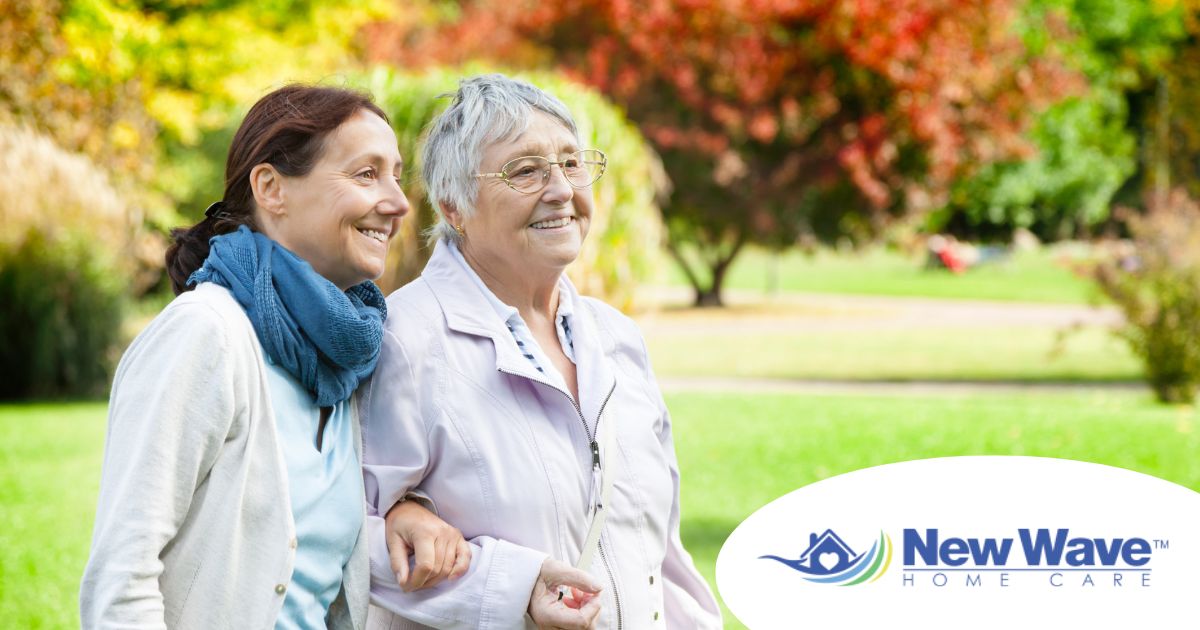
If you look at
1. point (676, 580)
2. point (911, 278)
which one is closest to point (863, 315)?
point (911, 278)

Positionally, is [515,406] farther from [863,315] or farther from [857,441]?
[863,315]

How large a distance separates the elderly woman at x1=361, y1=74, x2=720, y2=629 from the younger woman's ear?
0.33m

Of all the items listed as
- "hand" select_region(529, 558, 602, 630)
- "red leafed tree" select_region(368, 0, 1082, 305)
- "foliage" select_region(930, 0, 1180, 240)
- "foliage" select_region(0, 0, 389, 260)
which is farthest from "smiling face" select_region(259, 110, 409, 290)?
"foliage" select_region(930, 0, 1180, 240)

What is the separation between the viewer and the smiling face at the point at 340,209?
210 cm

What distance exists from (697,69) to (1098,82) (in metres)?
22.8

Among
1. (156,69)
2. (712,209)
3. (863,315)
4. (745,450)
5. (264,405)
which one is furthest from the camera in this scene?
(863,315)

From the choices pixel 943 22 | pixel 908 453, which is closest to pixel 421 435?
pixel 908 453

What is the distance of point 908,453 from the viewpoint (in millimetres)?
8703

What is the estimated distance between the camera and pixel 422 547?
2.14 metres

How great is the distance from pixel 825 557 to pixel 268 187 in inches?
49.0

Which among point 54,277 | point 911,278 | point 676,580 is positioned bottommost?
point 911,278

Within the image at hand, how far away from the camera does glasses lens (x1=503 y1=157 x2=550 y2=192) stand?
234cm

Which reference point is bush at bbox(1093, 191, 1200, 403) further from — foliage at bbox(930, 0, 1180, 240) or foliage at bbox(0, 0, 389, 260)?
foliage at bbox(930, 0, 1180, 240)

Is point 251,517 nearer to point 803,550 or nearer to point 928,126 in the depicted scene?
point 803,550
